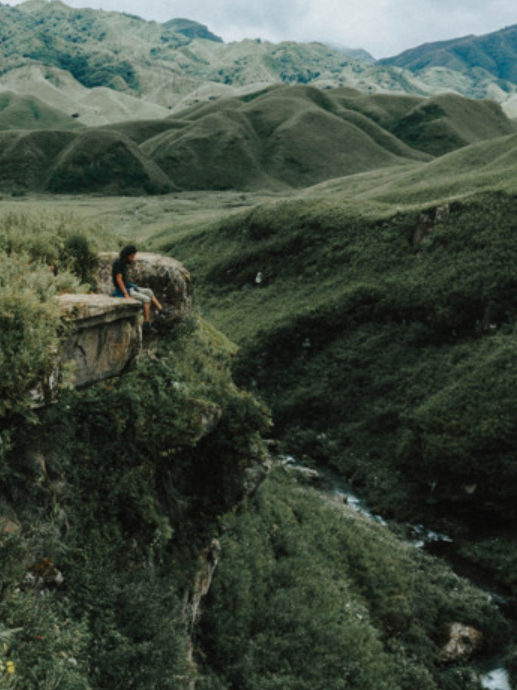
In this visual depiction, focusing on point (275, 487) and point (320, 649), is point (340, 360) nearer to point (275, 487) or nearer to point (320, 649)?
point (275, 487)

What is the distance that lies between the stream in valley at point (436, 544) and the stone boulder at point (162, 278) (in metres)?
19.4

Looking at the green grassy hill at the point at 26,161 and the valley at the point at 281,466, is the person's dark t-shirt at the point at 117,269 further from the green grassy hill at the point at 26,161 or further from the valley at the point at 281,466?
the green grassy hill at the point at 26,161

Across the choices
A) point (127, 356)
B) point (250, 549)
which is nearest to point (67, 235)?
point (127, 356)

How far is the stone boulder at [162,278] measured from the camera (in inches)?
648

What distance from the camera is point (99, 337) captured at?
37.5 ft

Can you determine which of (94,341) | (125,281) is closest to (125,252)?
(125,281)

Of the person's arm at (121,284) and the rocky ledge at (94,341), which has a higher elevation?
the person's arm at (121,284)

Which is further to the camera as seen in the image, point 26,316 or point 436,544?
→ point 436,544

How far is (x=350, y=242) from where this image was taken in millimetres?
55906

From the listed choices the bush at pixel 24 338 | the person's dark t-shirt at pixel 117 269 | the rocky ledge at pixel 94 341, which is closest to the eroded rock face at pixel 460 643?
the rocky ledge at pixel 94 341

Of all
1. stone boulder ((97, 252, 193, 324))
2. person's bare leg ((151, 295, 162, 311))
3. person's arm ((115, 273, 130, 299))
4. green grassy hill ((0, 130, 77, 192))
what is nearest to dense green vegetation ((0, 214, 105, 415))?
person's arm ((115, 273, 130, 299))

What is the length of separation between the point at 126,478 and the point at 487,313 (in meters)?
36.2

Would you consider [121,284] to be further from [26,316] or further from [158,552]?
[158,552]

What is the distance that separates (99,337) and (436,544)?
2572cm
